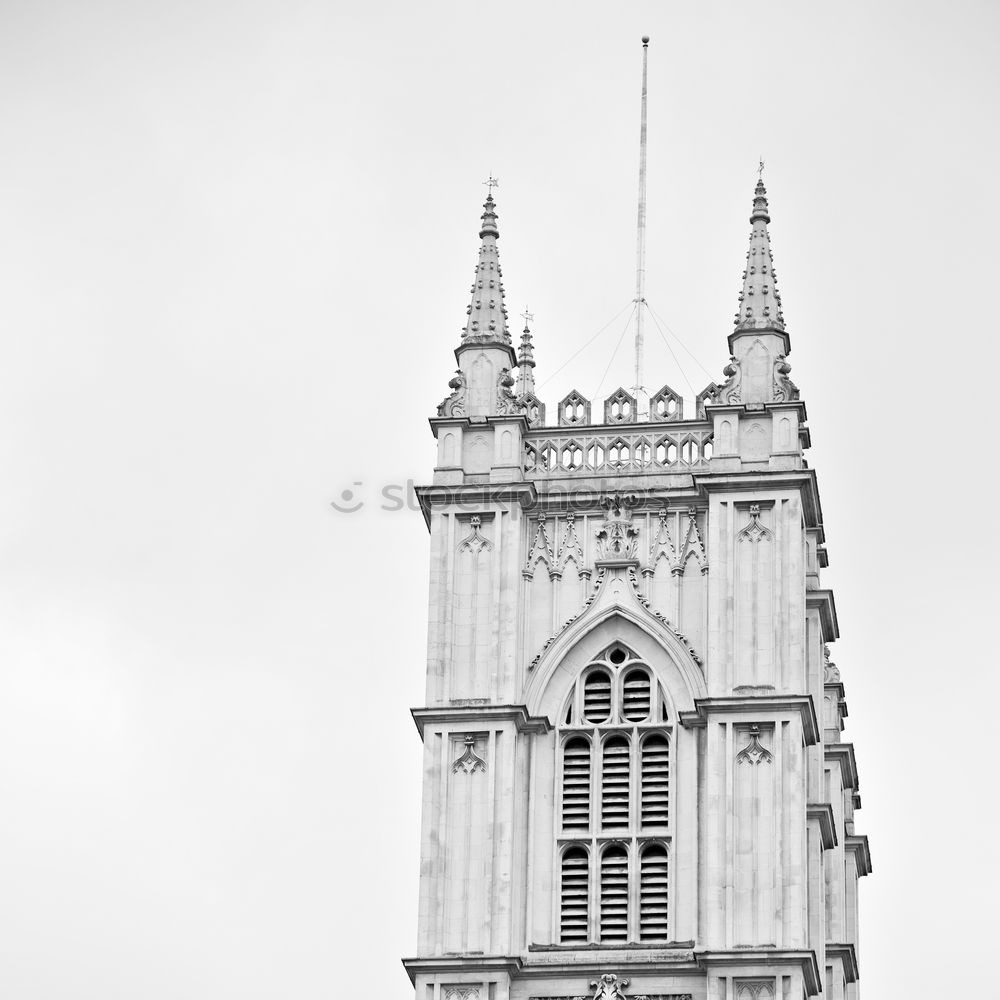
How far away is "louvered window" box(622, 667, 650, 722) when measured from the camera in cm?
6306

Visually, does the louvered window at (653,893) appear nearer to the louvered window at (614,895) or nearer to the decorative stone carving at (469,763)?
the louvered window at (614,895)

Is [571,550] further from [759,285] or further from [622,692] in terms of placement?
[759,285]

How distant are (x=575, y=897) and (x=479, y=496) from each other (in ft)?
26.0

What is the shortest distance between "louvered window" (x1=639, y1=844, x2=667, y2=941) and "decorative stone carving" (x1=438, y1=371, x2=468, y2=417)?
9.43 metres

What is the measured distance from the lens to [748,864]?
60.9 meters

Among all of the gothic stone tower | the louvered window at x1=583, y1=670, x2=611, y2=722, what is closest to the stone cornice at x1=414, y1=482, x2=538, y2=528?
the gothic stone tower

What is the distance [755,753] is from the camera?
6181 cm

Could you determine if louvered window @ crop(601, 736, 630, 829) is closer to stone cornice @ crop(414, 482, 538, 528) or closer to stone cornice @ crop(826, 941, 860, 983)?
stone cornice @ crop(414, 482, 538, 528)

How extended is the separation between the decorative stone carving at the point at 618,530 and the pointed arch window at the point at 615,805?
5.78 feet

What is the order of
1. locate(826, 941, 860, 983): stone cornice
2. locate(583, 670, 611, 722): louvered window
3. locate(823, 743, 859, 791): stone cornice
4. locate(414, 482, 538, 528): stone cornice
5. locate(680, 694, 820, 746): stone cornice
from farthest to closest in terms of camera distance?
locate(823, 743, 859, 791): stone cornice → locate(826, 941, 860, 983): stone cornice → locate(414, 482, 538, 528): stone cornice → locate(583, 670, 611, 722): louvered window → locate(680, 694, 820, 746): stone cornice

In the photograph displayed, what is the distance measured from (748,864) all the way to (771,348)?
34.2 feet

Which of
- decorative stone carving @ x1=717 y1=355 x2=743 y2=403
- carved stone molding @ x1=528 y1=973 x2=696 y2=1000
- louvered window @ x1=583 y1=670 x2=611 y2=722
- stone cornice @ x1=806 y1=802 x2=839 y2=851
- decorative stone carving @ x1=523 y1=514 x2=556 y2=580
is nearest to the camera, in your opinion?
carved stone molding @ x1=528 y1=973 x2=696 y2=1000

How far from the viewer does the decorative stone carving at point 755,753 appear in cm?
6172

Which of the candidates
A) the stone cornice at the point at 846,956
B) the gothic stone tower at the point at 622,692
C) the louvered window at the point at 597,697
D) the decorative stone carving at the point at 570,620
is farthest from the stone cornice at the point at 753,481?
the stone cornice at the point at 846,956
